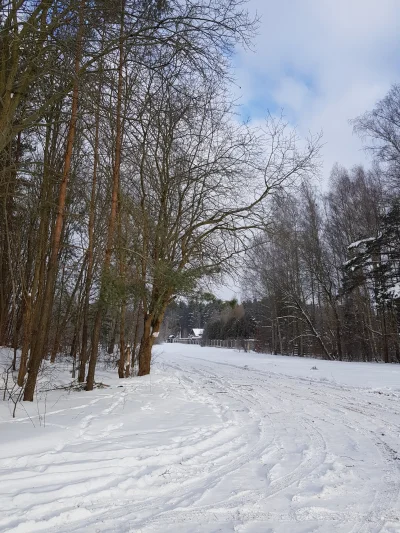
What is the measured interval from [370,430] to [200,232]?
8.57 meters

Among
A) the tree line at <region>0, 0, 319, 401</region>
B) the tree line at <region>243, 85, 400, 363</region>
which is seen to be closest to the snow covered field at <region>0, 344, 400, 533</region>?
the tree line at <region>0, 0, 319, 401</region>

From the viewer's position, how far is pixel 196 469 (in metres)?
4.02

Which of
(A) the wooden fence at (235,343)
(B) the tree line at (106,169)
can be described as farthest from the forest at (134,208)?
(A) the wooden fence at (235,343)

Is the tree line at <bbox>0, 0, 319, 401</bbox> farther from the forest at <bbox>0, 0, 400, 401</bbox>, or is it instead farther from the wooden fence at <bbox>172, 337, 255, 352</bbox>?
the wooden fence at <bbox>172, 337, 255, 352</bbox>

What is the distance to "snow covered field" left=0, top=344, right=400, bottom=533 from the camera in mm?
2898

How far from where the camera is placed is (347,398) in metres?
9.01

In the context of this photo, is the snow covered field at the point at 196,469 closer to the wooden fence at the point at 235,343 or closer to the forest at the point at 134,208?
the forest at the point at 134,208

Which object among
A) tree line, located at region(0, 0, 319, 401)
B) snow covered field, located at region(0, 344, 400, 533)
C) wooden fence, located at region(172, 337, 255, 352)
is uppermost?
tree line, located at region(0, 0, 319, 401)

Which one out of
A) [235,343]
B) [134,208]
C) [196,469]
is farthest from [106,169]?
[235,343]

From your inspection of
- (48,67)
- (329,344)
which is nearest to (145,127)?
(48,67)

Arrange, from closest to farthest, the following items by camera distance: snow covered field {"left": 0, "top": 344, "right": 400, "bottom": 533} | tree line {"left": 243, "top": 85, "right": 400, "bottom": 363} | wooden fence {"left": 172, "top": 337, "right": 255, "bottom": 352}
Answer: snow covered field {"left": 0, "top": 344, "right": 400, "bottom": 533} → tree line {"left": 243, "top": 85, "right": 400, "bottom": 363} → wooden fence {"left": 172, "top": 337, "right": 255, "bottom": 352}

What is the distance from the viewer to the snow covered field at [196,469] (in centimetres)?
290

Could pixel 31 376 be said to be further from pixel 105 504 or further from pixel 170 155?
pixel 170 155

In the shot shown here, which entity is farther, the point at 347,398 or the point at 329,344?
the point at 329,344
